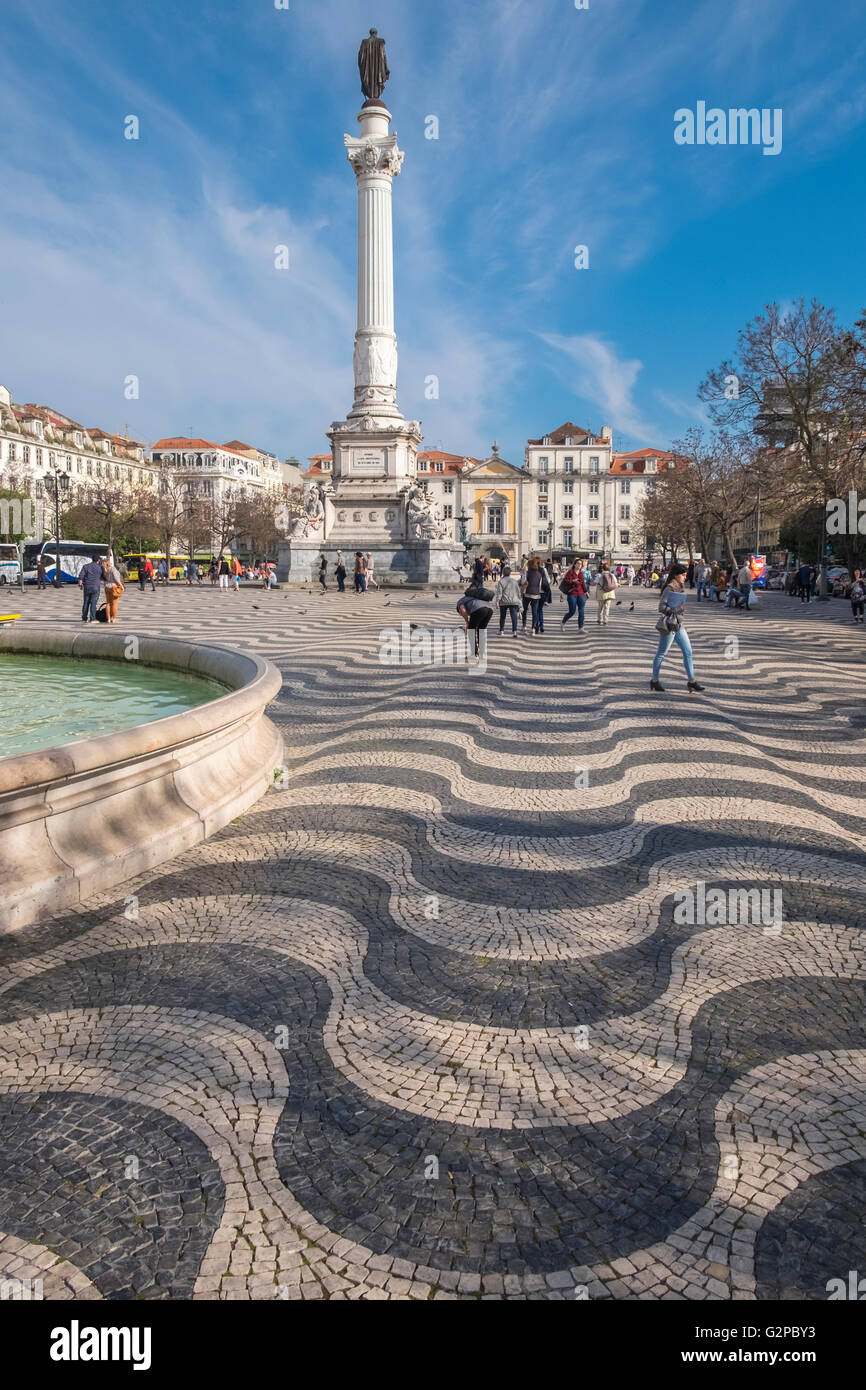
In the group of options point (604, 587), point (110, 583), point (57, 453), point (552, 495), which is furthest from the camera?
point (552, 495)

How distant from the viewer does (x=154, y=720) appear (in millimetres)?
5625

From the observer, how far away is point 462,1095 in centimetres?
255

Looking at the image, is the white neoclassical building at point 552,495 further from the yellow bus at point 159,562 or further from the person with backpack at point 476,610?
the person with backpack at point 476,610

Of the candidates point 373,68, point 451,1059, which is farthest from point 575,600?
point 373,68

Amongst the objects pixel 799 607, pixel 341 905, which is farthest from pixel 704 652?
pixel 799 607

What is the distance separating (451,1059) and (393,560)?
122 ft

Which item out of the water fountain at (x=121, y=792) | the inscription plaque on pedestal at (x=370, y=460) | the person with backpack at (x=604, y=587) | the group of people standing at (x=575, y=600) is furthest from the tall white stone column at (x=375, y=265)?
the water fountain at (x=121, y=792)

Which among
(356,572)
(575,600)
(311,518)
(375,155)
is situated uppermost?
(375,155)

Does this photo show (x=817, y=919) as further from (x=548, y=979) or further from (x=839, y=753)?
(x=839, y=753)

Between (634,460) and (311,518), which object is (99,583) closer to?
(311,518)

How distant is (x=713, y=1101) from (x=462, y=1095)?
29.4 inches

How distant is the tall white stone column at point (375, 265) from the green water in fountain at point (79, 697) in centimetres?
3144

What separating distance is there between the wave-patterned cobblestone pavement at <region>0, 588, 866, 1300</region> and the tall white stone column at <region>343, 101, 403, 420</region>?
120 feet

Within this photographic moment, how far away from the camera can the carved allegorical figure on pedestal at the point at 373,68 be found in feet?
133
